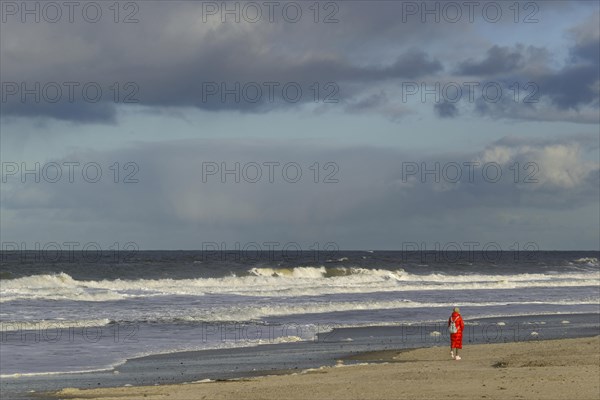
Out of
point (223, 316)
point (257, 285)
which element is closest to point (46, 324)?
point (223, 316)

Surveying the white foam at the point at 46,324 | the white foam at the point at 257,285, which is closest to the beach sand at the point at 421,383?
the white foam at the point at 46,324

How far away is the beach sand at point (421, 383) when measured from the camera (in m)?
16.2

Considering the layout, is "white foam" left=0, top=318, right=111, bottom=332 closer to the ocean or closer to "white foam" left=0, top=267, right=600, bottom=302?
the ocean

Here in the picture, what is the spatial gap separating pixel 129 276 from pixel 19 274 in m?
8.61

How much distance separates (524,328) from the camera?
1253 inches

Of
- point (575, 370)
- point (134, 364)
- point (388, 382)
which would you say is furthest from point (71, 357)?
point (575, 370)

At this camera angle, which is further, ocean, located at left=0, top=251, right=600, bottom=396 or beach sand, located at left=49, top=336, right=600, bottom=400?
ocean, located at left=0, top=251, right=600, bottom=396

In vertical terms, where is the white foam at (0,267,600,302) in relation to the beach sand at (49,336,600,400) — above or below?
above

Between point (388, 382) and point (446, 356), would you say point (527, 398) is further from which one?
point (446, 356)

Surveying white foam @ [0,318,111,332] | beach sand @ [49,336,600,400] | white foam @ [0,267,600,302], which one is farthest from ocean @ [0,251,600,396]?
beach sand @ [49,336,600,400]

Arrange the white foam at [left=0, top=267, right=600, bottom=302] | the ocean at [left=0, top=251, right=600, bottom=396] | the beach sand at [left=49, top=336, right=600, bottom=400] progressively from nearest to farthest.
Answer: the beach sand at [left=49, top=336, right=600, bottom=400] → the ocean at [left=0, top=251, right=600, bottom=396] → the white foam at [left=0, top=267, right=600, bottom=302]

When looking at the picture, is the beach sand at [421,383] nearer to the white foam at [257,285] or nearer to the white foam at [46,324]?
the white foam at [46,324]

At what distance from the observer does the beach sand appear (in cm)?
1617

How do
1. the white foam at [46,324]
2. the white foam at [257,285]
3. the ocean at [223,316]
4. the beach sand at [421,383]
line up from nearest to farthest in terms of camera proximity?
the beach sand at [421,383] < the ocean at [223,316] < the white foam at [46,324] < the white foam at [257,285]
